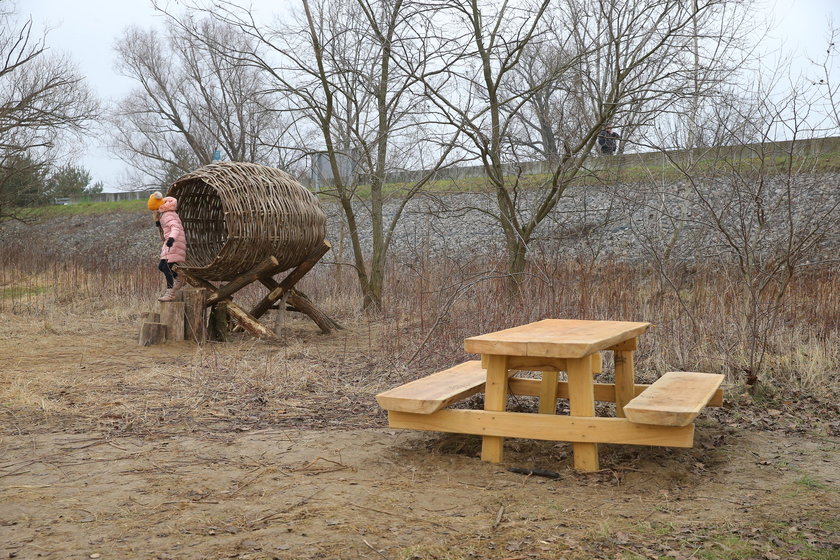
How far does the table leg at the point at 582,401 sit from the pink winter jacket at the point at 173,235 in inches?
236

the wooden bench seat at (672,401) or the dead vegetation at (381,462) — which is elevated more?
the wooden bench seat at (672,401)

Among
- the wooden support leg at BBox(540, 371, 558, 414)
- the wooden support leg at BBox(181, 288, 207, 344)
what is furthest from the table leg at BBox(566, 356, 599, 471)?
the wooden support leg at BBox(181, 288, 207, 344)

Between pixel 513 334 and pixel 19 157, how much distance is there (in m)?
19.6

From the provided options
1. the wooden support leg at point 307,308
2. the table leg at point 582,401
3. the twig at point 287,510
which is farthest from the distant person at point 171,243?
the table leg at point 582,401

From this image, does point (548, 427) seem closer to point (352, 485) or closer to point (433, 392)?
point (433, 392)

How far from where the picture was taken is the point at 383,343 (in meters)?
8.02

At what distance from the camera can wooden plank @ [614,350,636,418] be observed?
496cm

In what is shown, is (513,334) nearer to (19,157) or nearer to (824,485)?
(824,485)

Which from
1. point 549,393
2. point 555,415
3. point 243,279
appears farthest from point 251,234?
point 555,415

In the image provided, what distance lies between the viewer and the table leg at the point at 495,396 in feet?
13.2

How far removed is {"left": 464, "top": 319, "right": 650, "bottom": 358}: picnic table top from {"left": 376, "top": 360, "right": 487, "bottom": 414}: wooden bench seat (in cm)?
32

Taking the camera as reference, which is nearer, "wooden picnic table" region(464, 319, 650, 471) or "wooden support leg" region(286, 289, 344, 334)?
"wooden picnic table" region(464, 319, 650, 471)

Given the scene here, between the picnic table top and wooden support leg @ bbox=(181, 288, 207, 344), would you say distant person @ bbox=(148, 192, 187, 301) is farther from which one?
the picnic table top

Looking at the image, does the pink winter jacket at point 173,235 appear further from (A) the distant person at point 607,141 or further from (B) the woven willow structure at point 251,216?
(A) the distant person at point 607,141
